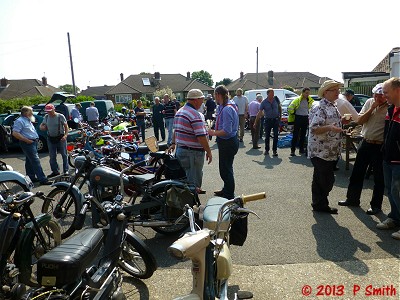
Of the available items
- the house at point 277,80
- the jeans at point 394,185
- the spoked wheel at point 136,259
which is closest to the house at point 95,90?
the house at point 277,80

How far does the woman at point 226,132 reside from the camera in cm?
480

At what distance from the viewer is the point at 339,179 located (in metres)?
6.51

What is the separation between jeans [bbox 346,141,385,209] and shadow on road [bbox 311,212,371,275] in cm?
71

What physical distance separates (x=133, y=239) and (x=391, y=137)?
3200mm

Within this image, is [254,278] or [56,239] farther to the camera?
[56,239]

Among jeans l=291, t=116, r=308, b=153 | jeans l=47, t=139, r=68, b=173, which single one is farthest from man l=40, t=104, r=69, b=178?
jeans l=291, t=116, r=308, b=153

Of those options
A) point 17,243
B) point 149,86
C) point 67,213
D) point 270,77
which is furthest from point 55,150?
point 270,77

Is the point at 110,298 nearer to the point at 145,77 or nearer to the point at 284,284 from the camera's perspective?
the point at 284,284

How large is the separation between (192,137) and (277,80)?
59517 mm

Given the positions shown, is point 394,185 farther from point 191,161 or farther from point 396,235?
point 191,161

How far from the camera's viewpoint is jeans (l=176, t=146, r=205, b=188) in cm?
462

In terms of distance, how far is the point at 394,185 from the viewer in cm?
387

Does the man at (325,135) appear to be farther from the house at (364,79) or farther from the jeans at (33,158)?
the house at (364,79)

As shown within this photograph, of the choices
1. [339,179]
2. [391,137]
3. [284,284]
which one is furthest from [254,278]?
[339,179]
